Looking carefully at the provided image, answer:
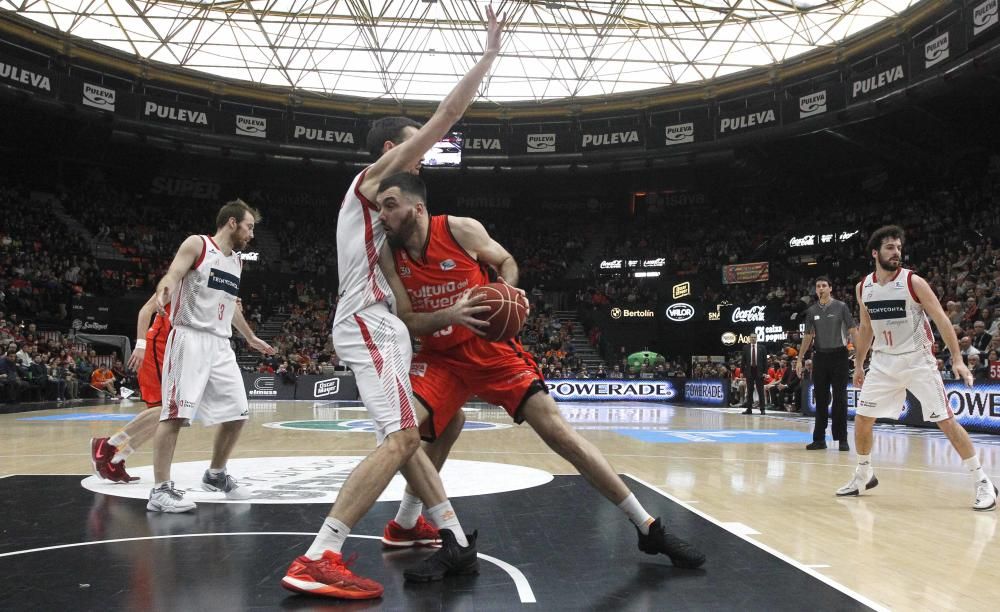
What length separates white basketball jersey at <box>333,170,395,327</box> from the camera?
3.16 metres

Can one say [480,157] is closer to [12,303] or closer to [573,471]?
[12,303]

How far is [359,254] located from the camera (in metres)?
3.17

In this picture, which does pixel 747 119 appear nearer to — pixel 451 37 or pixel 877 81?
pixel 877 81

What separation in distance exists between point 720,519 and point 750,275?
25106 millimetres

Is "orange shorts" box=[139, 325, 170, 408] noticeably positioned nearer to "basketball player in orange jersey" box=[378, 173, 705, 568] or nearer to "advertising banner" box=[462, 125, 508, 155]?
"basketball player in orange jersey" box=[378, 173, 705, 568]

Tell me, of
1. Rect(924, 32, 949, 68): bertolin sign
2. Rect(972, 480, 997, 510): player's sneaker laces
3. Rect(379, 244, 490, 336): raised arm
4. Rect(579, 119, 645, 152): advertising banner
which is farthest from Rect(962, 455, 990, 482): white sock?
Rect(579, 119, 645, 152): advertising banner

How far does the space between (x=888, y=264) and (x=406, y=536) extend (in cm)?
403

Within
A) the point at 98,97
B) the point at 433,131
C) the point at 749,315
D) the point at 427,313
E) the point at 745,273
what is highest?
the point at 98,97

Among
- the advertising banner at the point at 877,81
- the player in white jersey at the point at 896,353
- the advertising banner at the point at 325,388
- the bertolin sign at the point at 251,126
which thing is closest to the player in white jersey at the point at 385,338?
the player in white jersey at the point at 896,353

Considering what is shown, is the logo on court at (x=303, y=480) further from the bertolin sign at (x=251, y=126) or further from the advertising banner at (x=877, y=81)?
the bertolin sign at (x=251, y=126)

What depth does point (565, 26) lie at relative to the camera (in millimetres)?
25500

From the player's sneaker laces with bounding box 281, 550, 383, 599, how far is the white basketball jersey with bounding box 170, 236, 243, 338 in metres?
2.42

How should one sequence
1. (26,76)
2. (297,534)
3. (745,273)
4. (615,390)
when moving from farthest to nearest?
(745,273)
(26,76)
(615,390)
(297,534)

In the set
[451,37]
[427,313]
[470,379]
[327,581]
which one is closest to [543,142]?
[451,37]
